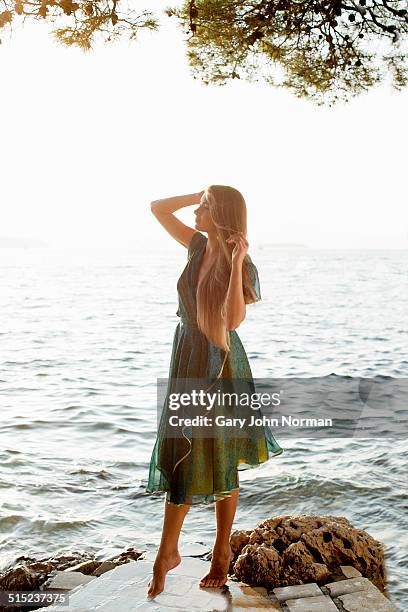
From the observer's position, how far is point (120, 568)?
346 centimetres

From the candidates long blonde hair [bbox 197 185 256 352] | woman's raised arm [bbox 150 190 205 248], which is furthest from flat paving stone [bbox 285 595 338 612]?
woman's raised arm [bbox 150 190 205 248]

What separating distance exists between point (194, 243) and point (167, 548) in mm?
1208

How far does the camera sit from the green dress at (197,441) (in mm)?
3082

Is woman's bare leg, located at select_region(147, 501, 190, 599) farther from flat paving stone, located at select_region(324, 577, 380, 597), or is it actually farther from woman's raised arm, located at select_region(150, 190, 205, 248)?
woman's raised arm, located at select_region(150, 190, 205, 248)

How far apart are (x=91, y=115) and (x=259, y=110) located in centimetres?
751

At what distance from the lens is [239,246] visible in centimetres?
296

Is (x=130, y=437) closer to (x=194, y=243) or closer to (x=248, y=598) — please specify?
(x=248, y=598)

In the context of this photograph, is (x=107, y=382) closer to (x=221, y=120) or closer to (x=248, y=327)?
(x=248, y=327)

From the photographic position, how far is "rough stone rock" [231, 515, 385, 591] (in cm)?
344

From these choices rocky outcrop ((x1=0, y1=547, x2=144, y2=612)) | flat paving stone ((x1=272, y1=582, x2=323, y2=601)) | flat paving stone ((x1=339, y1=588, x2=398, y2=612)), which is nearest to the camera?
flat paving stone ((x1=339, y1=588, x2=398, y2=612))

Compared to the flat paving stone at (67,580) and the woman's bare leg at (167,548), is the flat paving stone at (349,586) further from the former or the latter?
the flat paving stone at (67,580)

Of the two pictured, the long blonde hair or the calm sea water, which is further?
the calm sea water

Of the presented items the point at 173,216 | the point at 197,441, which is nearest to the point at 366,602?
the point at 197,441

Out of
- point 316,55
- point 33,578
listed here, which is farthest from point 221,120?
point 33,578
